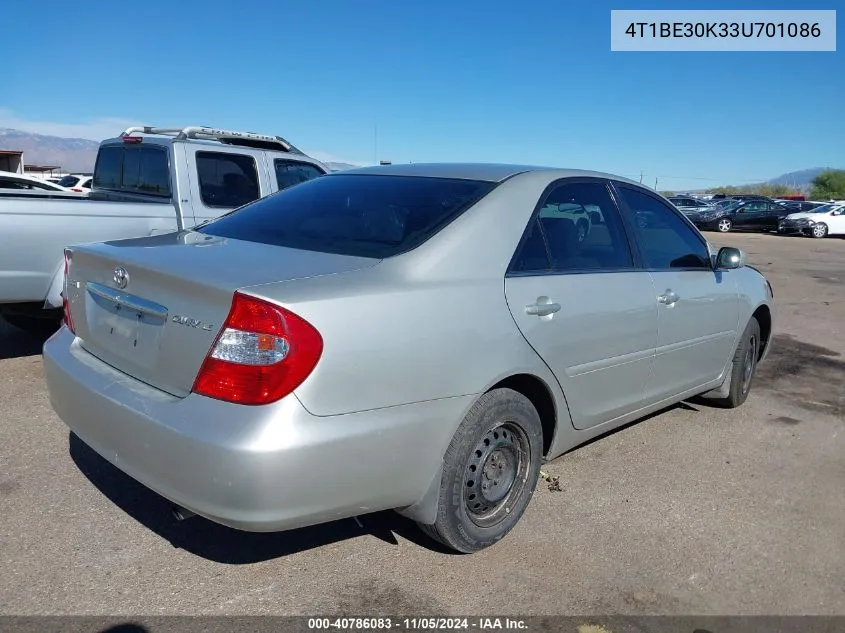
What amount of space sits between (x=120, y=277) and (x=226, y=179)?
407 centimetres

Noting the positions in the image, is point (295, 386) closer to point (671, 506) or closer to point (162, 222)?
point (671, 506)

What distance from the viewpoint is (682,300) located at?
4109mm

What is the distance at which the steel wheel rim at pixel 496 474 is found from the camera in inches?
117

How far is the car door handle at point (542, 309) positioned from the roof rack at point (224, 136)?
464 centimetres

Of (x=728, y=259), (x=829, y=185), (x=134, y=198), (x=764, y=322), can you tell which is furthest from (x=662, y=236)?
(x=829, y=185)

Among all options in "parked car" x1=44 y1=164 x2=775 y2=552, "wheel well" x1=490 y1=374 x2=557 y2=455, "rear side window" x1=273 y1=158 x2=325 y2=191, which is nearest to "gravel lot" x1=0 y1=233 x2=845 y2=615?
"parked car" x1=44 y1=164 x2=775 y2=552

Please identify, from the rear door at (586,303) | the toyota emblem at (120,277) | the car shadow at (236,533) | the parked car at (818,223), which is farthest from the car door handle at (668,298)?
the parked car at (818,223)

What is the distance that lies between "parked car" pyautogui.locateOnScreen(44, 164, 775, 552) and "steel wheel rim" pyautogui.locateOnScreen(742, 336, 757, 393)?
1.40 metres

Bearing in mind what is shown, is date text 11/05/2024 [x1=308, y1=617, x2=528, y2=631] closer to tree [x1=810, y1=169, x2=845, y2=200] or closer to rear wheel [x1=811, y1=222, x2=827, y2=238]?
rear wheel [x1=811, y1=222, x2=827, y2=238]

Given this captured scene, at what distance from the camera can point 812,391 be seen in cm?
588

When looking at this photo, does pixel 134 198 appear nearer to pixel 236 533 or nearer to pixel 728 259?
pixel 236 533

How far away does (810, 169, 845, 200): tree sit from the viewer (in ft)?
243

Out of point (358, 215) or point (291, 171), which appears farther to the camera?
point (291, 171)

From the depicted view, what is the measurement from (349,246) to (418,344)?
2.10ft
